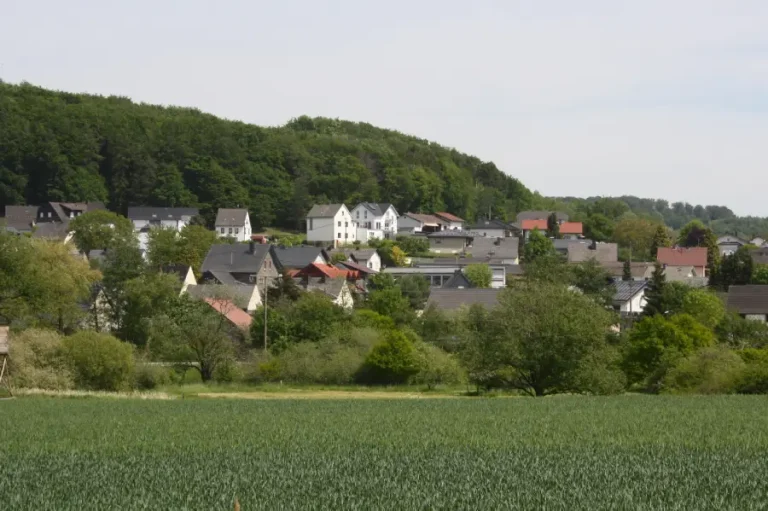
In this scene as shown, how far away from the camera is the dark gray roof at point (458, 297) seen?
77438 millimetres

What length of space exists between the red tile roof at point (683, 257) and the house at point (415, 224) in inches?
1589

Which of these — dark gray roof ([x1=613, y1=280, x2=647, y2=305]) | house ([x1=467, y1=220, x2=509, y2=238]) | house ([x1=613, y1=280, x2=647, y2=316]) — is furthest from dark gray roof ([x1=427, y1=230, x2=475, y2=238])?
house ([x1=613, y1=280, x2=647, y2=316])

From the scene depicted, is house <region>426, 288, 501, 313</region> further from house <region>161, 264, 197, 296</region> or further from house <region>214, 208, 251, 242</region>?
house <region>214, 208, 251, 242</region>

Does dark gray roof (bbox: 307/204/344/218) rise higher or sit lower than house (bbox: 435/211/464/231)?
higher

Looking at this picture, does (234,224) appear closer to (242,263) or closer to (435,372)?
(242,263)

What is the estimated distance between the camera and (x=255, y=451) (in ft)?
66.3

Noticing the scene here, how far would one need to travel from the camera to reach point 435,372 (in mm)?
51375

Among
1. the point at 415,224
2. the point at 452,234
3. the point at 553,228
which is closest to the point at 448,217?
the point at 415,224

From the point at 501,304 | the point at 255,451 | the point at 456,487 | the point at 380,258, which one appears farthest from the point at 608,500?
the point at 380,258

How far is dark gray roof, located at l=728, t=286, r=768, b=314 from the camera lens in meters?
79.2

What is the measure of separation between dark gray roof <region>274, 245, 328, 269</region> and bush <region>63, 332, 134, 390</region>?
57259 millimetres

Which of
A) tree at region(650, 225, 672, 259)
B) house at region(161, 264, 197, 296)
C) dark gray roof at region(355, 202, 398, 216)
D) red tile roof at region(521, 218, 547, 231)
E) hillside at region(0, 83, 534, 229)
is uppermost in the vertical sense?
hillside at region(0, 83, 534, 229)

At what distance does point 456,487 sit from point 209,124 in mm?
171930

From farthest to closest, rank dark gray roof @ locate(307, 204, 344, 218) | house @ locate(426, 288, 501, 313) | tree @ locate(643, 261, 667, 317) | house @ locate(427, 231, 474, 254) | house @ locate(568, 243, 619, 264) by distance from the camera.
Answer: dark gray roof @ locate(307, 204, 344, 218), house @ locate(427, 231, 474, 254), house @ locate(568, 243, 619, 264), house @ locate(426, 288, 501, 313), tree @ locate(643, 261, 667, 317)
